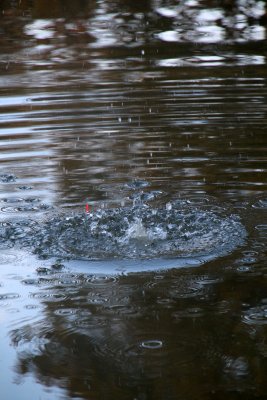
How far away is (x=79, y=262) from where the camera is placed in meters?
5.99

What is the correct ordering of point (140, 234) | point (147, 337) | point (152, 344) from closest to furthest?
point (152, 344) < point (147, 337) < point (140, 234)

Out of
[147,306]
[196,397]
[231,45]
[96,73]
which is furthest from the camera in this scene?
[231,45]

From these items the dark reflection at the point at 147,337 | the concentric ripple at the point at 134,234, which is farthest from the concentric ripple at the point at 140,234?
the dark reflection at the point at 147,337

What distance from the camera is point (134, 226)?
6.52 metres

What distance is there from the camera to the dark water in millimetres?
4531

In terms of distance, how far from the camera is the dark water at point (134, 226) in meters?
4.53

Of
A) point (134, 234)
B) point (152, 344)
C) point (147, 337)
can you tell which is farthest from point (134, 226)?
point (152, 344)

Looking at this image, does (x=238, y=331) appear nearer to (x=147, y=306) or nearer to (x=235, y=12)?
(x=147, y=306)

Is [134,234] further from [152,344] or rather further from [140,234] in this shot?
[152,344]

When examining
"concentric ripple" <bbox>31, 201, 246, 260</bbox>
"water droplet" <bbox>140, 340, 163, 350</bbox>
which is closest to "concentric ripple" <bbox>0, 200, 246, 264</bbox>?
"concentric ripple" <bbox>31, 201, 246, 260</bbox>

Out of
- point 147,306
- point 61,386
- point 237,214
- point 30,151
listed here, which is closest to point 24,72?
point 30,151

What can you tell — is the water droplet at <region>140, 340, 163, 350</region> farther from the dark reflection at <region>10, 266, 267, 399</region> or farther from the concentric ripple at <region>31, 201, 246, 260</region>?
the concentric ripple at <region>31, 201, 246, 260</region>

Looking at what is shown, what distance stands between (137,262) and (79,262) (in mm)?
395

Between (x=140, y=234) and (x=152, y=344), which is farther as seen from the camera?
(x=140, y=234)
